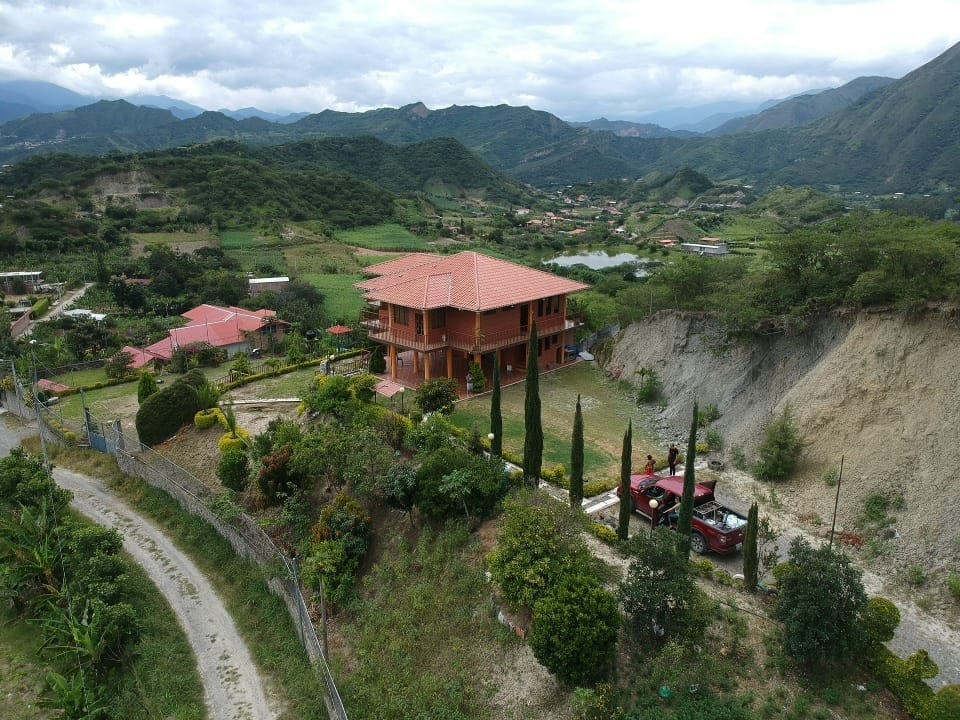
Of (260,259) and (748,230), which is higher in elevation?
(748,230)

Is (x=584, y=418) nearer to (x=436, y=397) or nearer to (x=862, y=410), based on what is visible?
(x=436, y=397)

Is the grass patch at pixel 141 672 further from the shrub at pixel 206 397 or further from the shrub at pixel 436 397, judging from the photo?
the shrub at pixel 436 397

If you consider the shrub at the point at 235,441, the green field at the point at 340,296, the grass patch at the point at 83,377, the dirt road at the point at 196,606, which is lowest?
the dirt road at the point at 196,606

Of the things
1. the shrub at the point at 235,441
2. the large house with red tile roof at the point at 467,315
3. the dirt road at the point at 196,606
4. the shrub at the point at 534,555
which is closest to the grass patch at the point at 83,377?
the dirt road at the point at 196,606

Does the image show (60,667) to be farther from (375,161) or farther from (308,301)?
(375,161)

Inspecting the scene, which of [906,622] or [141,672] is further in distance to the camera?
[141,672]

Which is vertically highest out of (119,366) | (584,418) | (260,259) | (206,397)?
(584,418)

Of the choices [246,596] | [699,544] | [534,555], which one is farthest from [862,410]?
[246,596]
